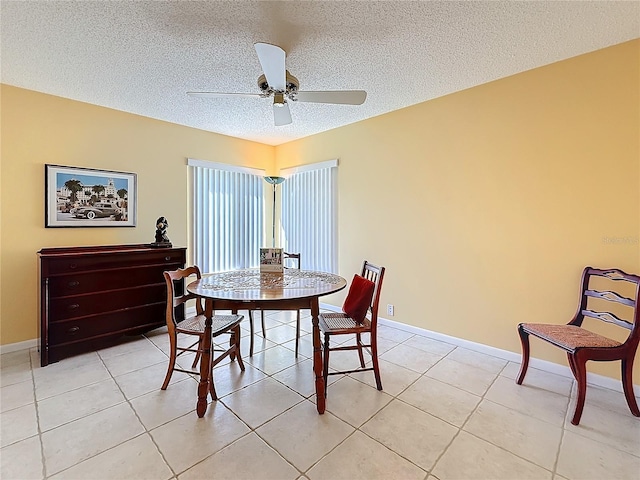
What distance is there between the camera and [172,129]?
3.80 metres

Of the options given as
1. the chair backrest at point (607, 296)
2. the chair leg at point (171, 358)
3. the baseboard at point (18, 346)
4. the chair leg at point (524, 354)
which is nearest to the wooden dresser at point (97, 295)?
the baseboard at point (18, 346)

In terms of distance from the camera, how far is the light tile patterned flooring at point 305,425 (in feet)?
4.88

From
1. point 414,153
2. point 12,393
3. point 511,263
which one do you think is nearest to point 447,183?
point 414,153

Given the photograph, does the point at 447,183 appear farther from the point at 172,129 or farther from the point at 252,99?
the point at 172,129

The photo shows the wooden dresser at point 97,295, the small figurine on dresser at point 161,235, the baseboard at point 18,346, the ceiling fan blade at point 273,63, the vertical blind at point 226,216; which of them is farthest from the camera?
the vertical blind at point 226,216

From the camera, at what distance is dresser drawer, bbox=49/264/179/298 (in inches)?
103

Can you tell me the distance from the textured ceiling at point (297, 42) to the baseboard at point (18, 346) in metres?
2.47

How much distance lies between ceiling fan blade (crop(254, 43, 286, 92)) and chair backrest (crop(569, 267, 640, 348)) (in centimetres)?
265

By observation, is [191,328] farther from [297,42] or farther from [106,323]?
[297,42]

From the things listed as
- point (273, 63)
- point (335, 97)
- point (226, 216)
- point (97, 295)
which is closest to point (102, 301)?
point (97, 295)

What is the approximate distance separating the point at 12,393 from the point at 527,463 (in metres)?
3.38

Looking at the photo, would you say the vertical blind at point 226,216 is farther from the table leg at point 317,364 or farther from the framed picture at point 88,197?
the table leg at point 317,364

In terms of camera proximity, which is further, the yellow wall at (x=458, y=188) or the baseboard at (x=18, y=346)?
the baseboard at (x=18, y=346)

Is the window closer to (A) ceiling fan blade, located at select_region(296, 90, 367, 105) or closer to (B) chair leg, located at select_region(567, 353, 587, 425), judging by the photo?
(A) ceiling fan blade, located at select_region(296, 90, 367, 105)
